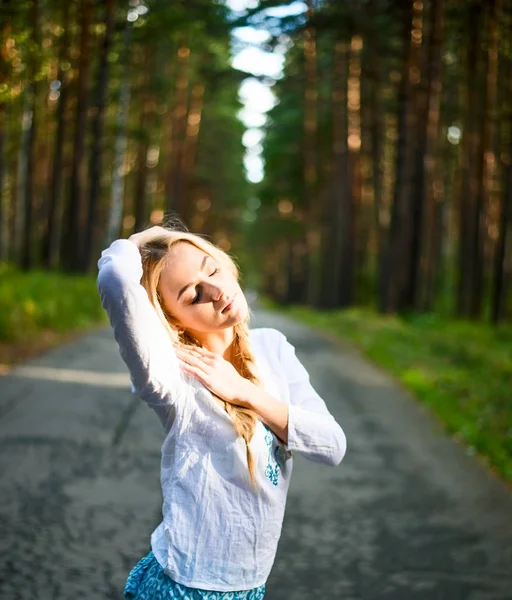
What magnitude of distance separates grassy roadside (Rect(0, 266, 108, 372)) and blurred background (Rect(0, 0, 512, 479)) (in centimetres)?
7

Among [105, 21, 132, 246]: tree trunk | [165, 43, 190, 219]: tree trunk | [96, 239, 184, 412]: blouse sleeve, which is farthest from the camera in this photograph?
[165, 43, 190, 219]: tree trunk

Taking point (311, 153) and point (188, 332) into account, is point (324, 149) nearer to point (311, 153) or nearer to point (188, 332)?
point (311, 153)

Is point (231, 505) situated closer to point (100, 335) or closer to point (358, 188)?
point (100, 335)

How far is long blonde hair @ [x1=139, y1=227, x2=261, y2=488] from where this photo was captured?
2.35 meters

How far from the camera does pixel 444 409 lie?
9836 millimetres

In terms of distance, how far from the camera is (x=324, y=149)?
41281 millimetres

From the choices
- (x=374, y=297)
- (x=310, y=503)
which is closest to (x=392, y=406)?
(x=310, y=503)

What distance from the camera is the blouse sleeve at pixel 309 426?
7.88 ft

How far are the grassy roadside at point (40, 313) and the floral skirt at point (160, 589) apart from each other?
8987 millimetres

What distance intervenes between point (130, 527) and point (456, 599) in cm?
203

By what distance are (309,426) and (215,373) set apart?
1.02 ft

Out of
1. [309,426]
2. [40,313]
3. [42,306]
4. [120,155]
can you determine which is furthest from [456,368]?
[120,155]

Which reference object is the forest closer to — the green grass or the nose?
the green grass

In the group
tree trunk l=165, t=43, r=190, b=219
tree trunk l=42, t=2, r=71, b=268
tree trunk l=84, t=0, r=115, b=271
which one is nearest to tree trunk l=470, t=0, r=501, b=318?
tree trunk l=84, t=0, r=115, b=271
